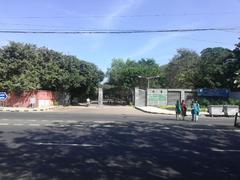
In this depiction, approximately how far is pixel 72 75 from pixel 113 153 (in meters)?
53.9

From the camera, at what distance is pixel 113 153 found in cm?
1377

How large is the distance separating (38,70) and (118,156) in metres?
45.6

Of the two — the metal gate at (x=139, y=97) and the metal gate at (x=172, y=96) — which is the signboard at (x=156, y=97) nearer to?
the metal gate at (x=172, y=96)

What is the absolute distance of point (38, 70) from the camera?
5766 cm

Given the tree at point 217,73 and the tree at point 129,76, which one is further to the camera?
the tree at point 129,76

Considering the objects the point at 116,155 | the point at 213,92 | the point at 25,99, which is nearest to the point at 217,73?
the point at 213,92

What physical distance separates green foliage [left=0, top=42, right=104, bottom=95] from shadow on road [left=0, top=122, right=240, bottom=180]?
114ft

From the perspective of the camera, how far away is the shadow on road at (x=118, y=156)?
10820mm

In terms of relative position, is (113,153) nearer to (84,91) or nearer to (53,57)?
(53,57)

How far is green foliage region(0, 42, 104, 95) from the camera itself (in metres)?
53.2

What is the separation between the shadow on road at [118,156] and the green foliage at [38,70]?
34.7 m

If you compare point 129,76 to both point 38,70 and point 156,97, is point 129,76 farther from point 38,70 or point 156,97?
point 38,70

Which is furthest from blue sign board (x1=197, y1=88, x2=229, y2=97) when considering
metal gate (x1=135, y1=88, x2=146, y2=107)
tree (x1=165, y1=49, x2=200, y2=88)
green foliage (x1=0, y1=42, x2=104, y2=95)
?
tree (x1=165, y1=49, x2=200, y2=88)

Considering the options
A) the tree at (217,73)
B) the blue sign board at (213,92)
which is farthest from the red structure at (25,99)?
the tree at (217,73)
